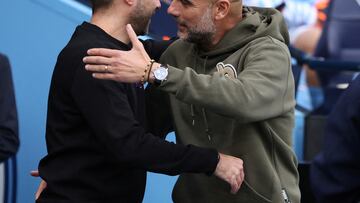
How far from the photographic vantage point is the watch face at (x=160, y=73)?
7.96 feet

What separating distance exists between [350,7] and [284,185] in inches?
244

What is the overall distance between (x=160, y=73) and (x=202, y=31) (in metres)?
0.48

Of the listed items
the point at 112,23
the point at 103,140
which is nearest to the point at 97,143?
the point at 103,140

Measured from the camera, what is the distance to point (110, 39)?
272 cm

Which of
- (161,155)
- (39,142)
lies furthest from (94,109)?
(39,142)

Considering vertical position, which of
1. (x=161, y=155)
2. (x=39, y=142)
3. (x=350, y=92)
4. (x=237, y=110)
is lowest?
(x=39, y=142)

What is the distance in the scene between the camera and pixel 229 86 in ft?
8.09

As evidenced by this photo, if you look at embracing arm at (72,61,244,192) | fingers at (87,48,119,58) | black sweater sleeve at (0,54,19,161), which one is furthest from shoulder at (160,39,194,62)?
black sweater sleeve at (0,54,19,161)

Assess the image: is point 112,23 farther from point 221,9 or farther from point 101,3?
point 221,9

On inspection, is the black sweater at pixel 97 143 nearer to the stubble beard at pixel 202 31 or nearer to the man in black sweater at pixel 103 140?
the man in black sweater at pixel 103 140

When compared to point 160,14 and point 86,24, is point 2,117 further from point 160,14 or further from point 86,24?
point 160,14

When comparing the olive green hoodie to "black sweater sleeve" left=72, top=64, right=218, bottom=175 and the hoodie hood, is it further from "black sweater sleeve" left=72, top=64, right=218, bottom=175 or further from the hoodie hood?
"black sweater sleeve" left=72, top=64, right=218, bottom=175

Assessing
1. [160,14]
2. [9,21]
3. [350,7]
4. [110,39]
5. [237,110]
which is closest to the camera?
[237,110]

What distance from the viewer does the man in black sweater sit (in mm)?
2525
